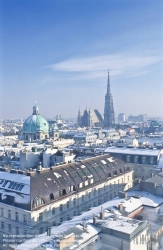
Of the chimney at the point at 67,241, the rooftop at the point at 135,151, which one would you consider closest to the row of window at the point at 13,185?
the chimney at the point at 67,241

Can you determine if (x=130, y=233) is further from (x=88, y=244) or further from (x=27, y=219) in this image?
(x=27, y=219)

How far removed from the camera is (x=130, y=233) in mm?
17984

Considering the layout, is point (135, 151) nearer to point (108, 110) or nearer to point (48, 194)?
point (48, 194)

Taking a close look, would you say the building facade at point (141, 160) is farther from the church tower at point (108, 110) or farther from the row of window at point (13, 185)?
the church tower at point (108, 110)

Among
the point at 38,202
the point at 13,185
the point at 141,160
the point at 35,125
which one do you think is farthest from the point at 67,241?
the point at 35,125

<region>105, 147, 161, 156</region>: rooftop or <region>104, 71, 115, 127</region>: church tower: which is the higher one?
<region>104, 71, 115, 127</region>: church tower

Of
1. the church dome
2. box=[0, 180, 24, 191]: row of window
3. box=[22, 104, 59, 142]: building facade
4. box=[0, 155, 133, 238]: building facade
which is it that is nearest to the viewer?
box=[0, 155, 133, 238]: building facade

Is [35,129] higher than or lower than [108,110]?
lower

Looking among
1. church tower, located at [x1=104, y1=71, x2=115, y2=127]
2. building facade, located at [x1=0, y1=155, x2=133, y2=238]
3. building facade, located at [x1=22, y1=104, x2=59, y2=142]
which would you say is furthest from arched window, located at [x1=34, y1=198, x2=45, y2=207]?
church tower, located at [x1=104, y1=71, x2=115, y2=127]

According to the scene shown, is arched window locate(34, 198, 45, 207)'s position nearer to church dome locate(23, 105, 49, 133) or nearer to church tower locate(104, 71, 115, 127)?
church dome locate(23, 105, 49, 133)

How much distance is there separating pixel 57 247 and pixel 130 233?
4784mm

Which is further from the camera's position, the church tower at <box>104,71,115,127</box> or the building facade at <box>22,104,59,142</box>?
the church tower at <box>104,71,115,127</box>

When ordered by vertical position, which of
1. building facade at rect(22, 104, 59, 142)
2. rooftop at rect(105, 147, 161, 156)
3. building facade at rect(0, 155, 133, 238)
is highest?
building facade at rect(22, 104, 59, 142)

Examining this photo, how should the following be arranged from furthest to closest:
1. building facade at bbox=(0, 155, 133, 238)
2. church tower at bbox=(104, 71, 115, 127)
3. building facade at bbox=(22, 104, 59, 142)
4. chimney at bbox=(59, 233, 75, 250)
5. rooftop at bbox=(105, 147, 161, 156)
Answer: church tower at bbox=(104, 71, 115, 127) → building facade at bbox=(22, 104, 59, 142) → rooftop at bbox=(105, 147, 161, 156) → building facade at bbox=(0, 155, 133, 238) → chimney at bbox=(59, 233, 75, 250)
